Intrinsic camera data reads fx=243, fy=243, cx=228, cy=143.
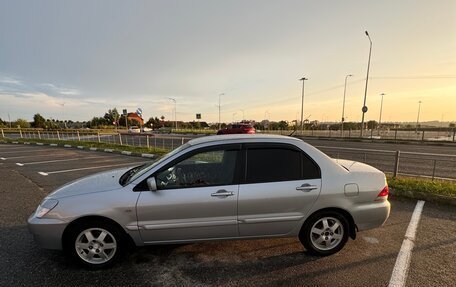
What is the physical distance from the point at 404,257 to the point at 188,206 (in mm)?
2832

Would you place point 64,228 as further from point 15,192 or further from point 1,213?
point 15,192

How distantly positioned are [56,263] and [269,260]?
8.68 ft

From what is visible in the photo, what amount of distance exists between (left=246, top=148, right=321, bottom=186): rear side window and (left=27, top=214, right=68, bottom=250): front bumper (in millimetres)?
2290

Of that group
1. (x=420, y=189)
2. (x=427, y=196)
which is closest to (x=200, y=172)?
(x=427, y=196)

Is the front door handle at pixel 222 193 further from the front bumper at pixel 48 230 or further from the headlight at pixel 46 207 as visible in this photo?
the headlight at pixel 46 207

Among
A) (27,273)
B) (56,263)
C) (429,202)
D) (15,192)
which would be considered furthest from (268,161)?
(15,192)

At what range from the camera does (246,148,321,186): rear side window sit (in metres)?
3.03

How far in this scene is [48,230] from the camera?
285 cm

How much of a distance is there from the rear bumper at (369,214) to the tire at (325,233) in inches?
6.6

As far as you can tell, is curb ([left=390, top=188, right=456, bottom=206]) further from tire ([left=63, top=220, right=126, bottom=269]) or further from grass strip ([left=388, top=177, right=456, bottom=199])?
tire ([left=63, top=220, right=126, bottom=269])

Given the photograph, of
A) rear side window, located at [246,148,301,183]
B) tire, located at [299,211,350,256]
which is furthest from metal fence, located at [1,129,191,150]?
tire, located at [299,211,350,256]

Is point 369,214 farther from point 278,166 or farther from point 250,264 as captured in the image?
point 250,264

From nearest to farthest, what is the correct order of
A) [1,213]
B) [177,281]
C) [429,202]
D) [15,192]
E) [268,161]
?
[177,281]
[268,161]
[1,213]
[429,202]
[15,192]

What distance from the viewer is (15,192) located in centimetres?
607
